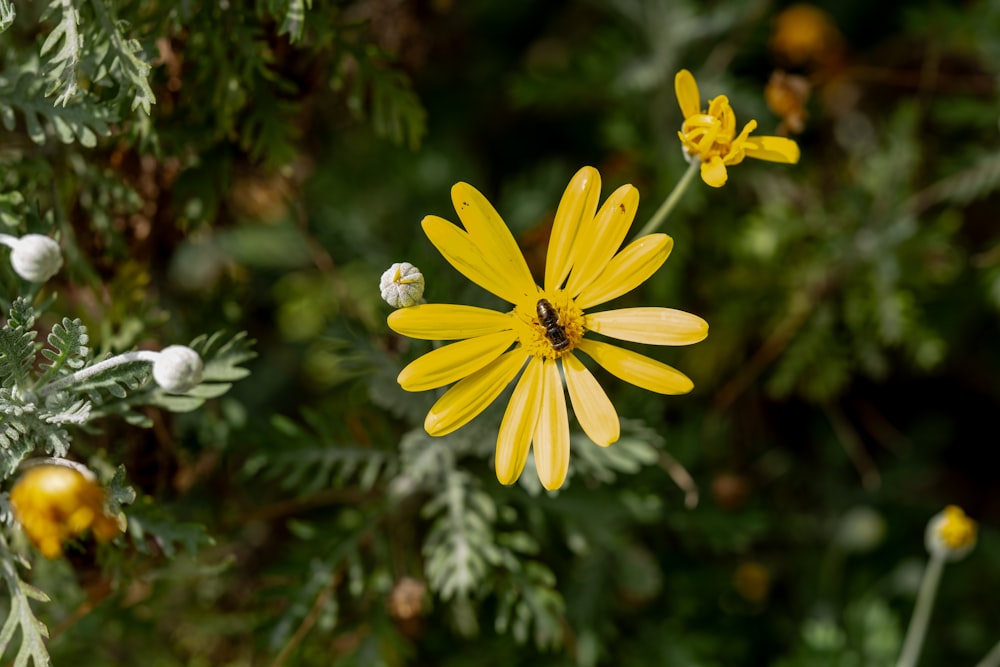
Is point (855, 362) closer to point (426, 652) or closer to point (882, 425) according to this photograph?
point (882, 425)

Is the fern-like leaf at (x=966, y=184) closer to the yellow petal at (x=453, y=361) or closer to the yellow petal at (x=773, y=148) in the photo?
the yellow petal at (x=773, y=148)

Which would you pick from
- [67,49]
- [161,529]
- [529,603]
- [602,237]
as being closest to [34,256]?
[67,49]

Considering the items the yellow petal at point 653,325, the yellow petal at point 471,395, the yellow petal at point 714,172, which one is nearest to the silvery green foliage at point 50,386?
the yellow petal at point 471,395

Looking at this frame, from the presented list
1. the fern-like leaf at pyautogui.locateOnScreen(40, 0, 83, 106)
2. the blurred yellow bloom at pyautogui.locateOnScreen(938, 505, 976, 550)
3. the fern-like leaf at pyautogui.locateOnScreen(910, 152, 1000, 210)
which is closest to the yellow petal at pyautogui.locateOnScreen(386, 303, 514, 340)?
the fern-like leaf at pyautogui.locateOnScreen(40, 0, 83, 106)

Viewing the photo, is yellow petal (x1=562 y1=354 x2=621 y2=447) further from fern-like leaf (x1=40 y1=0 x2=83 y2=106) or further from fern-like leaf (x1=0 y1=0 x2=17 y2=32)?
fern-like leaf (x1=0 y1=0 x2=17 y2=32)

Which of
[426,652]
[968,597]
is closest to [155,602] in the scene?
[426,652]
